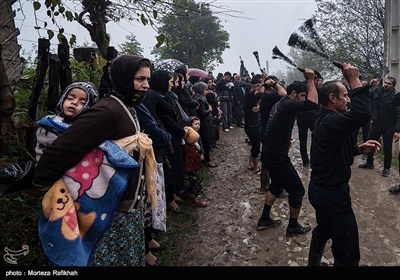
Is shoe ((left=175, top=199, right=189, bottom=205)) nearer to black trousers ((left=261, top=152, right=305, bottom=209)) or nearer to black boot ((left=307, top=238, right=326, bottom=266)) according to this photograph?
black trousers ((left=261, top=152, right=305, bottom=209))

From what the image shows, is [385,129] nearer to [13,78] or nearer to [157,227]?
[157,227]

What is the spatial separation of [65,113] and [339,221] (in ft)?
8.48

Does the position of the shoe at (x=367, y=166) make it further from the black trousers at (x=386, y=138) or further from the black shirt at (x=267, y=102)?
the black shirt at (x=267, y=102)

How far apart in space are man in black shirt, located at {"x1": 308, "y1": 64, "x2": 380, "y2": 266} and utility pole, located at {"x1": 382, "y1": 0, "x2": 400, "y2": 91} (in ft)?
24.4

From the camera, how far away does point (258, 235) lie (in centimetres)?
418

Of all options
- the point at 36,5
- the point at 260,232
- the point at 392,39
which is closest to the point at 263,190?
the point at 260,232

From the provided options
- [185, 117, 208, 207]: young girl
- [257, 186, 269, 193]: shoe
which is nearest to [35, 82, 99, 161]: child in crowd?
[185, 117, 208, 207]: young girl

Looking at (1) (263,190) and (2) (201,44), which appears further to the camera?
(2) (201,44)

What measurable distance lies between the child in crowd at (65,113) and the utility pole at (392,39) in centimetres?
934

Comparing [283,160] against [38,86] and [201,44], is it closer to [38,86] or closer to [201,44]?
[38,86]

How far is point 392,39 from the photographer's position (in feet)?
28.9

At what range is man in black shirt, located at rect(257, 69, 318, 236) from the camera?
4.02 metres

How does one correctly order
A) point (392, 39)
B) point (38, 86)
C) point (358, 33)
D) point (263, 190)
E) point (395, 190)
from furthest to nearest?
point (358, 33), point (392, 39), point (263, 190), point (395, 190), point (38, 86)

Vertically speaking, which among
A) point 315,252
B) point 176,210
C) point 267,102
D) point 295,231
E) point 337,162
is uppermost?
point 267,102
